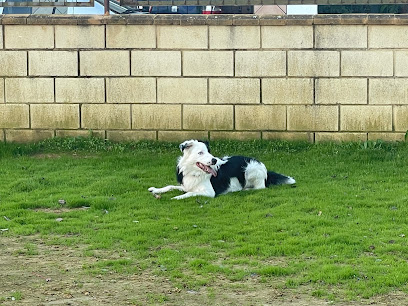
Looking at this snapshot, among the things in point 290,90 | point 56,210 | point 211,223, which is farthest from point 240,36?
point 211,223

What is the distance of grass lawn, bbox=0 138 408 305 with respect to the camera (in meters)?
6.75

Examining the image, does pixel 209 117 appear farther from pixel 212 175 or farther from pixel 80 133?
pixel 212 175

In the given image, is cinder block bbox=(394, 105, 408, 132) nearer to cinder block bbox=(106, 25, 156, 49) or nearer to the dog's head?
the dog's head

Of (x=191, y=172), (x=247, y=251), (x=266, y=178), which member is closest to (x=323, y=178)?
(x=266, y=178)

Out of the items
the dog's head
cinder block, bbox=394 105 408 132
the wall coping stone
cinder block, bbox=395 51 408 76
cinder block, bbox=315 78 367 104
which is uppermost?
the wall coping stone

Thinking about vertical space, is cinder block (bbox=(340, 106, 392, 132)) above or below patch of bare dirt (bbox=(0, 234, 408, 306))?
above

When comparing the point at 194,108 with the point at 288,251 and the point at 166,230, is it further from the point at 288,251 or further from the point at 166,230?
the point at 288,251

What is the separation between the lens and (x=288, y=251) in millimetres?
7562

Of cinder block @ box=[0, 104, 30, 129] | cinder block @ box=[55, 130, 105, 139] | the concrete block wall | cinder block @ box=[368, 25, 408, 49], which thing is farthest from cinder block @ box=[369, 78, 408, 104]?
cinder block @ box=[0, 104, 30, 129]

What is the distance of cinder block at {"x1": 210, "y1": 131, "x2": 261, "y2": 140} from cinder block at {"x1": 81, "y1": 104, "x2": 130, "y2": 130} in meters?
1.27

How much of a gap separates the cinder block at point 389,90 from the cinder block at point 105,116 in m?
3.51

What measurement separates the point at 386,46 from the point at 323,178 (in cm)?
264

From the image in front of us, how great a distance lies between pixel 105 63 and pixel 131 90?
0.54 m

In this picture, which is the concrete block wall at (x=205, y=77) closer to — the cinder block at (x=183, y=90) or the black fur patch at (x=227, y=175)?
the cinder block at (x=183, y=90)
